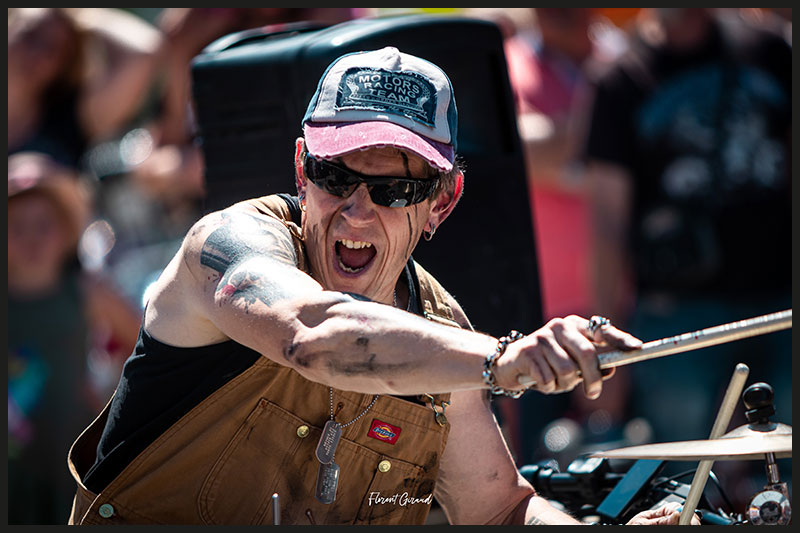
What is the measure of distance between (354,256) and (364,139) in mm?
305

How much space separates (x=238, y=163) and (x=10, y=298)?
1961 mm

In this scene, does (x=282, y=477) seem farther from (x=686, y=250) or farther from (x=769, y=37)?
(x=769, y=37)

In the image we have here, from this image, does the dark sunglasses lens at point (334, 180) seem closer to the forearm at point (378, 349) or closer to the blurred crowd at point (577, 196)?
the forearm at point (378, 349)

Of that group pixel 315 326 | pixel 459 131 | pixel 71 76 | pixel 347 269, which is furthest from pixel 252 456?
pixel 71 76

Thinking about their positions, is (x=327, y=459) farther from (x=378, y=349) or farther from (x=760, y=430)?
(x=760, y=430)

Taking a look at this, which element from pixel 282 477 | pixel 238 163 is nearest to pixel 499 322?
pixel 238 163

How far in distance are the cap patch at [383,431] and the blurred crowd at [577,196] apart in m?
2.24

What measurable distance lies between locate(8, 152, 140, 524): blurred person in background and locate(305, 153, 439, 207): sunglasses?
9.59 ft

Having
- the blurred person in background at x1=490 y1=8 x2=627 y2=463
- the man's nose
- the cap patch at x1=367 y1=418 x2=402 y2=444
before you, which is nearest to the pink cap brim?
the man's nose

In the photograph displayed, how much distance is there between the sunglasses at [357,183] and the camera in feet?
9.09

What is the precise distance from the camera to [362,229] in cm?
280

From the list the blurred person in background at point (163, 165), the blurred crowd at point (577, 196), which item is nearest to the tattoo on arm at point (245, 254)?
the blurred crowd at point (577, 196)

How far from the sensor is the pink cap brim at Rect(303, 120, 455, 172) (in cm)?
271

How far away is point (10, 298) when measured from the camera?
17.7ft
